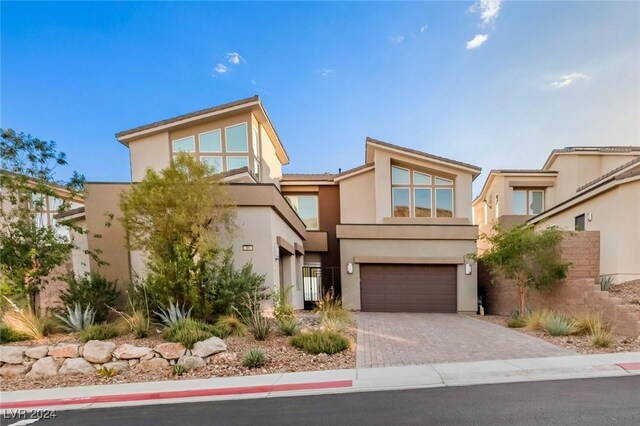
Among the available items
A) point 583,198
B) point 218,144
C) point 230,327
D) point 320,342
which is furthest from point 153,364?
point 583,198

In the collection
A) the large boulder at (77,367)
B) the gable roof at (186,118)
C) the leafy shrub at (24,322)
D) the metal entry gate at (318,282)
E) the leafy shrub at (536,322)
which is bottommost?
the metal entry gate at (318,282)

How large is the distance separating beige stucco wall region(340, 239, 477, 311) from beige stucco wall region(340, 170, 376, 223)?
3266 millimetres

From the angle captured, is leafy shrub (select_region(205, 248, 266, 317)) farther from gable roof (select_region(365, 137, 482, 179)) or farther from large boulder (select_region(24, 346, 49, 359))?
gable roof (select_region(365, 137, 482, 179))

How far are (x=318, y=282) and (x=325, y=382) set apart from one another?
35.8 ft

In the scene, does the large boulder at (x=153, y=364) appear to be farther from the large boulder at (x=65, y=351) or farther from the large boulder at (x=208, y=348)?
the large boulder at (x=65, y=351)

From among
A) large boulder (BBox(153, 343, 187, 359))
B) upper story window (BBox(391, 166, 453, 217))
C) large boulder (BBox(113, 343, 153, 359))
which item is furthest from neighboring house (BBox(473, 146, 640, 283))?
large boulder (BBox(113, 343, 153, 359))

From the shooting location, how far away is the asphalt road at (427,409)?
13.3 feet

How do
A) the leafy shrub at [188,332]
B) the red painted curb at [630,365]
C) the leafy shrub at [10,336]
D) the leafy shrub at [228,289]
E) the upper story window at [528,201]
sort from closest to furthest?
the red painted curb at [630,365] < the leafy shrub at [188,332] < the leafy shrub at [10,336] < the leafy shrub at [228,289] < the upper story window at [528,201]

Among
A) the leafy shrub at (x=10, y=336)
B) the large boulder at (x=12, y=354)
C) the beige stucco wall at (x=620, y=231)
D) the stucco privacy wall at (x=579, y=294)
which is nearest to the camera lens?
the large boulder at (x=12, y=354)

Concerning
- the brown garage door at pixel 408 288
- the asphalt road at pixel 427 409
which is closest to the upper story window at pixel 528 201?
the brown garage door at pixel 408 288

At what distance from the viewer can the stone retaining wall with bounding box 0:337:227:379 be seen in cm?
675

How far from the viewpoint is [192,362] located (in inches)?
263

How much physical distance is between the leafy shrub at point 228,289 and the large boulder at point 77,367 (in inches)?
111

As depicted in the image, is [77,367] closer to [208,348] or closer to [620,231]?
[208,348]
